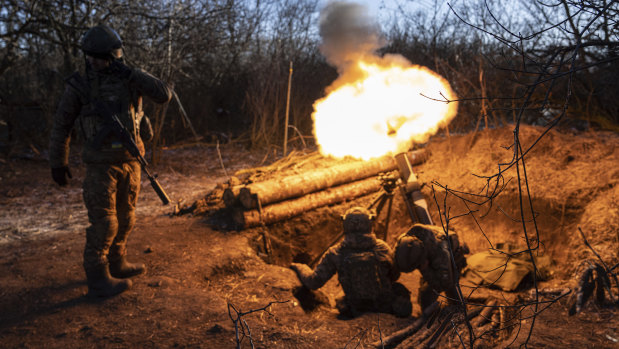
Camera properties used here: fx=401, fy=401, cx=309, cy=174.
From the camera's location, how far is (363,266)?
418 centimetres

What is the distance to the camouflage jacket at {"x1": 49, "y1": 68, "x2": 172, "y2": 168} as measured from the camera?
3807 mm

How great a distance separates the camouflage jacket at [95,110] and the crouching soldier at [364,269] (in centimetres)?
238

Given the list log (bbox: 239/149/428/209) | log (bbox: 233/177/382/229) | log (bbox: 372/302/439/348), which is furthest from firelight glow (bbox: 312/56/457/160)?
log (bbox: 372/302/439/348)

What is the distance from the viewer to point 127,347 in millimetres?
3064

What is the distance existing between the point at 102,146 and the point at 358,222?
263 cm

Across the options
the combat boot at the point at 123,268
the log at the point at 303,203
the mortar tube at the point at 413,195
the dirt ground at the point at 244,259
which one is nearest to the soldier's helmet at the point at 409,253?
the dirt ground at the point at 244,259

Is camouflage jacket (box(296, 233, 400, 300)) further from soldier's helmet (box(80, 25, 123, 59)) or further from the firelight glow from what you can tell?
soldier's helmet (box(80, 25, 123, 59))

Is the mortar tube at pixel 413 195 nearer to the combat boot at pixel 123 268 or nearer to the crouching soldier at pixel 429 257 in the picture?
the crouching soldier at pixel 429 257

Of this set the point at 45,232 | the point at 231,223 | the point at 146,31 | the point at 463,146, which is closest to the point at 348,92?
the point at 463,146

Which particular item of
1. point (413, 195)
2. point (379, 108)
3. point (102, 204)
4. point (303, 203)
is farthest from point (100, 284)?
point (379, 108)

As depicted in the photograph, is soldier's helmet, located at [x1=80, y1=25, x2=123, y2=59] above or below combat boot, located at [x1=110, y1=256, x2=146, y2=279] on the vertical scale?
above

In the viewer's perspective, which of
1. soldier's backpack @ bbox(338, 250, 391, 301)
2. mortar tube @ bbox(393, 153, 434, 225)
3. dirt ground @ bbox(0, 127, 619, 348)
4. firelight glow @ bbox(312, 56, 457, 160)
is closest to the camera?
dirt ground @ bbox(0, 127, 619, 348)

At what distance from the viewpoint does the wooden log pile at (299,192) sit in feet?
19.1

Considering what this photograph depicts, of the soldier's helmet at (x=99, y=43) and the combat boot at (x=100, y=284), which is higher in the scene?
the soldier's helmet at (x=99, y=43)
